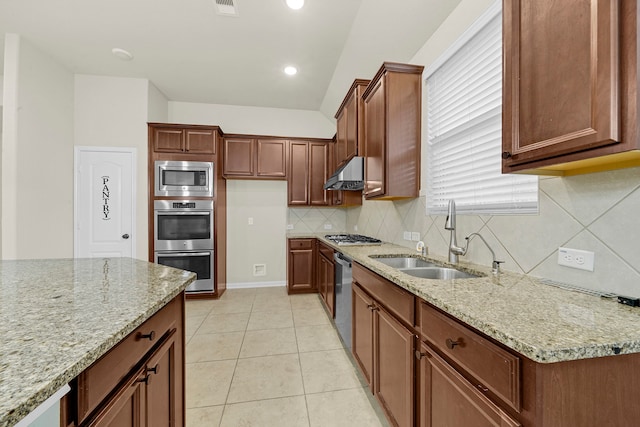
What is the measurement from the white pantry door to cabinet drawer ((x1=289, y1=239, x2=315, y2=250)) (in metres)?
2.15

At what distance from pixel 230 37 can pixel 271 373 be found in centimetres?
322

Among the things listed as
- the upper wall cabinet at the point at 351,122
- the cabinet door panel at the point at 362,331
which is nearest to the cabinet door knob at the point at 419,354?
the cabinet door panel at the point at 362,331

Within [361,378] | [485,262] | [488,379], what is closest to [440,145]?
[485,262]

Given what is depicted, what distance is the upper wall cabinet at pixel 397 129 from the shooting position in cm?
224

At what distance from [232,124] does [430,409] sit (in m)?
4.42

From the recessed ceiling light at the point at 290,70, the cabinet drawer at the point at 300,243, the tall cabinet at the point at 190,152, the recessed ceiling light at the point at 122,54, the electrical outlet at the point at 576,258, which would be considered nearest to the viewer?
the electrical outlet at the point at 576,258

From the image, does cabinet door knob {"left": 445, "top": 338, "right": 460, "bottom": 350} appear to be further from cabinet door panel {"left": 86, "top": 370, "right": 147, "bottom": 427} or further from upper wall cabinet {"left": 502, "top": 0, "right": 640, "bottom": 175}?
cabinet door panel {"left": 86, "top": 370, "right": 147, "bottom": 427}

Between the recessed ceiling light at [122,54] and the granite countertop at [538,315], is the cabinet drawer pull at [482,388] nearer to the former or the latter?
the granite countertop at [538,315]

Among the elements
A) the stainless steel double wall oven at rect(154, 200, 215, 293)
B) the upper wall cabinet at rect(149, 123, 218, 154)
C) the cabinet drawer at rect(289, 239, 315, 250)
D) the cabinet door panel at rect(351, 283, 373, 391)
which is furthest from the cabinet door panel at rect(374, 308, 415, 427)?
the upper wall cabinet at rect(149, 123, 218, 154)

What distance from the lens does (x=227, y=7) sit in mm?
2340

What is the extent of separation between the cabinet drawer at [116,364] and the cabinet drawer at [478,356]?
105cm

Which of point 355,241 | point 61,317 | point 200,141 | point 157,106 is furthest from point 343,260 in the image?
point 157,106

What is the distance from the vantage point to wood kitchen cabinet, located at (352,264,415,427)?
4.07ft

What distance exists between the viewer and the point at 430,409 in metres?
1.08
